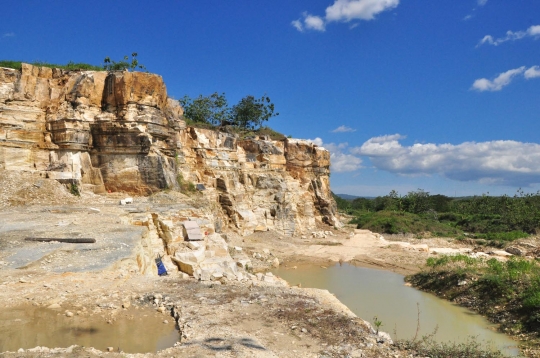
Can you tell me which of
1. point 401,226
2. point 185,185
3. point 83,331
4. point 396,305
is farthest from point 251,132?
point 83,331

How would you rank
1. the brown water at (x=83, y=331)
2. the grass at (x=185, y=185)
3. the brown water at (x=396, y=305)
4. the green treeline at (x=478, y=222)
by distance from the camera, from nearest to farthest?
1. the brown water at (x=83, y=331)
2. the brown water at (x=396, y=305)
3. the grass at (x=185, y=185)
4. the green treeline at (x=478, y=222)

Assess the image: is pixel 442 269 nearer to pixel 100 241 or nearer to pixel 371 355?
pixel 371 355

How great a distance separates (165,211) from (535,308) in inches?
515

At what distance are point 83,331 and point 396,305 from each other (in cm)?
1069

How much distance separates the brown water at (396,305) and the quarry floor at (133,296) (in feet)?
9.98

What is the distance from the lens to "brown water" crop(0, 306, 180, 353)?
6.12 metres

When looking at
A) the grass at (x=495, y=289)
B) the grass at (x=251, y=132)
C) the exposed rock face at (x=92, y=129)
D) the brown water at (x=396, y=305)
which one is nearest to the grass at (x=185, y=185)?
the exposed rock face at (x=92, y=129)

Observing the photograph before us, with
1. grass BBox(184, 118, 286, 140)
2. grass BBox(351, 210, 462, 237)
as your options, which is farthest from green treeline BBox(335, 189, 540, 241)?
grass BBox(184, 118, 286, 140)

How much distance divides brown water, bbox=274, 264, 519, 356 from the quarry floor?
3041 mm

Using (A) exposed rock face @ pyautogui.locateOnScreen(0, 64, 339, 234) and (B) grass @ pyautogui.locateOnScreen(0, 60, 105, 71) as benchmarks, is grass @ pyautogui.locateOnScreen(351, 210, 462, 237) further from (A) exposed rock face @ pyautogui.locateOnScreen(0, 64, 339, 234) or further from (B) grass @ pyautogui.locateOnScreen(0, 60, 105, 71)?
(B) grass @ pyautogui.locateOnScreen(0, 60, 105, 71)

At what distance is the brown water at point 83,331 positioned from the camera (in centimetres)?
612

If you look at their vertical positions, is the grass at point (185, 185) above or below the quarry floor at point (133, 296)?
above

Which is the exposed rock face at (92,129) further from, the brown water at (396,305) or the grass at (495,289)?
the grass at (495,289)

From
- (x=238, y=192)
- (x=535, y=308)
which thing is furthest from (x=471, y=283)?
(x=238, y=192)
